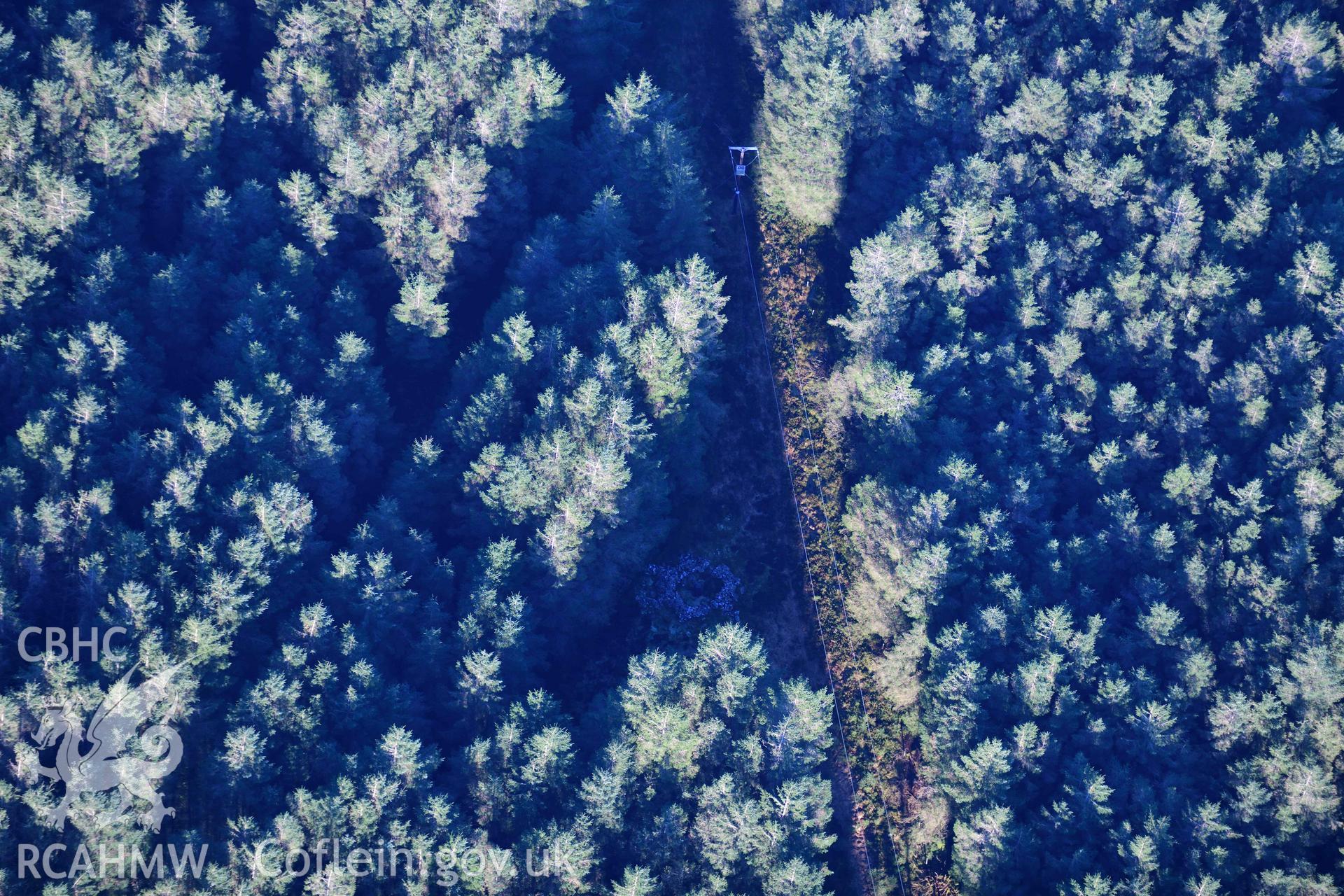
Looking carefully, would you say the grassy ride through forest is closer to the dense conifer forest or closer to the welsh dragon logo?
the dense conifer forest

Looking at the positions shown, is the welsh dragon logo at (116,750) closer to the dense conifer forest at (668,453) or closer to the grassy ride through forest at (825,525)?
the dense conifer forest at (668,453)

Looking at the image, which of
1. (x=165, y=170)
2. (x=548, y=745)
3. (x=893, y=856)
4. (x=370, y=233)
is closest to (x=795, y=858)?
(x=893, y=856)

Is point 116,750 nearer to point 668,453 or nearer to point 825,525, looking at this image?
point 668,453

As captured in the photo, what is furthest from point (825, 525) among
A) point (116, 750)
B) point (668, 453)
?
point (116, 750)

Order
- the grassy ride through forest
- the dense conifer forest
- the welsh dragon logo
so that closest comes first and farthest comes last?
the welsh dragon logo
the dense conifer forest
the grassy ride through forest

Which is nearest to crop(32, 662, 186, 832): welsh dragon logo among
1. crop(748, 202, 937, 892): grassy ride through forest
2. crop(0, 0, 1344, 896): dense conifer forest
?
crop(0, 0, 1344, 896): dense conifer forest

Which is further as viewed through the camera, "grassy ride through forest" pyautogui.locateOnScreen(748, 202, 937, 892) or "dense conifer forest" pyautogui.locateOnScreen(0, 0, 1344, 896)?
"grassy ride through forest" pyautogui.locateOnScreen(748, 202, 937, 892)
